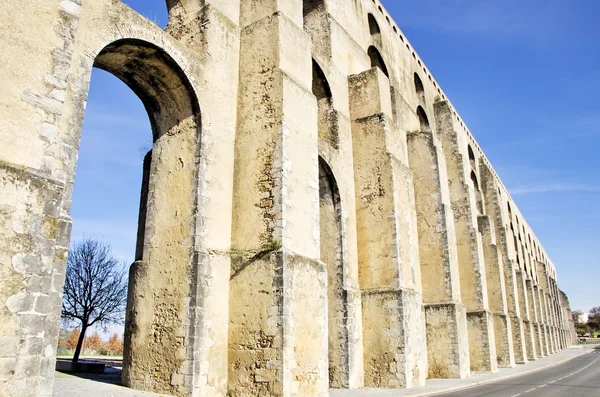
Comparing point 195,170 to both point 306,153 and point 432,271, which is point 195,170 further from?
point 432,271

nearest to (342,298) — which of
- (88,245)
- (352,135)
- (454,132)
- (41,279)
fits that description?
(352,135)

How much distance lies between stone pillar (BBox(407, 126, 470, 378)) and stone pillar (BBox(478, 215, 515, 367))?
268 inches

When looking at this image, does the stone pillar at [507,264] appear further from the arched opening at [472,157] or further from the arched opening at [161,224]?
the arched opening at [161,224]

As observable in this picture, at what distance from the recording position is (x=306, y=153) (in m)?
10.7

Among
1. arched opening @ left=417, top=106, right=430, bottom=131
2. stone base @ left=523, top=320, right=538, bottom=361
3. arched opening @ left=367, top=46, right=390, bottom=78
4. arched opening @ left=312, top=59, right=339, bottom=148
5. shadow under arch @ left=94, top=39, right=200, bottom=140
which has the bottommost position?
stone base @ left=523, top=320, right=538, bottom=361

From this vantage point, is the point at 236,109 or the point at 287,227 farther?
the point at 236,109

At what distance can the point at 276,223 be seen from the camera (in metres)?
9.29

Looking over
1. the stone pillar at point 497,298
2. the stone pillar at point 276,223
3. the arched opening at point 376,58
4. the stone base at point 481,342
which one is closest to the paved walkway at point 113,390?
the stone pillar at point 276,223

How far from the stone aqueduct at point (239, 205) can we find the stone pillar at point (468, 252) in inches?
127

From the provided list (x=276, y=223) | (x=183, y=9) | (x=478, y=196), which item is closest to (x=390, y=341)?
(x=276, y=223)

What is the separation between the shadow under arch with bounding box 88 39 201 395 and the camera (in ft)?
27.9

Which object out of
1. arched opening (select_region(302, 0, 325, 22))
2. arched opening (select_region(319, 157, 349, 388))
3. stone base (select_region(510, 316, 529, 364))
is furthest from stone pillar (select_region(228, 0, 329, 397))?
stone base (select_region(510, 316, 529, 364))

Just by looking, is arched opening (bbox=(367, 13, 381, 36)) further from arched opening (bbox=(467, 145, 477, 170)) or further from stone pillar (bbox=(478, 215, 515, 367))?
arched opening (bbox=(467, 145, 477, 170))

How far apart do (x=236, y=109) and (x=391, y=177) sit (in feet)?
19.3
